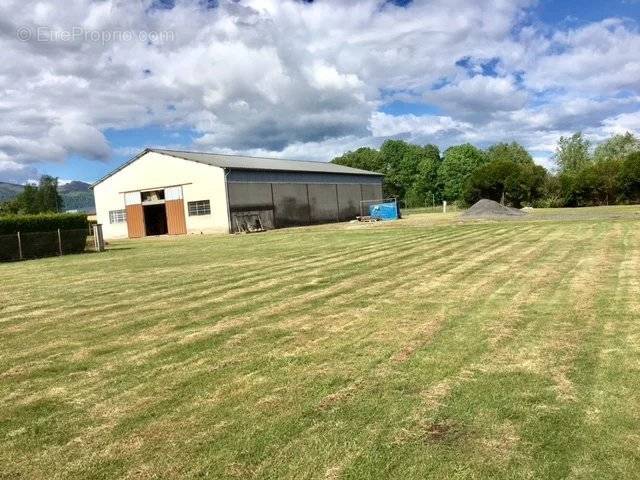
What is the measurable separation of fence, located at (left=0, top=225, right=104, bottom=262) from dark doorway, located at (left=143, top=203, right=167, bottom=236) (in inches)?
666

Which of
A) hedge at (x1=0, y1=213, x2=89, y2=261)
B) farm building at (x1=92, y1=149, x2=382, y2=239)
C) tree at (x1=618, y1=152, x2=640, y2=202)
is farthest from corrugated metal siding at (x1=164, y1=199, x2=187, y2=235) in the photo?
tree at (x1=618, y1=152, x2=640, y2=202)

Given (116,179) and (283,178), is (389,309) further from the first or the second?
(116,179)

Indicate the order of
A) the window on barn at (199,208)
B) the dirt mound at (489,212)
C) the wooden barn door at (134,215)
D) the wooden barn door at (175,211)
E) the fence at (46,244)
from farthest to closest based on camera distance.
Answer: the wooden barn door at (134,215) < the wooden barn door at (175,211) < the window on barn at (199,208) < the dirt mound at (489,212) < the fence at (46,244)

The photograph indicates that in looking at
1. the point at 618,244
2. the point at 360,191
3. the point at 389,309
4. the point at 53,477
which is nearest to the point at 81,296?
the point at 389,309

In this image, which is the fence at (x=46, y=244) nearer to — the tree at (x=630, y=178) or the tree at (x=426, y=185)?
the tree at (x=630, y=178)

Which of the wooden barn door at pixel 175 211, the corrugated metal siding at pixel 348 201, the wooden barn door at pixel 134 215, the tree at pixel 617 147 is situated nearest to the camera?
the wooden barn door at pixel 175 211

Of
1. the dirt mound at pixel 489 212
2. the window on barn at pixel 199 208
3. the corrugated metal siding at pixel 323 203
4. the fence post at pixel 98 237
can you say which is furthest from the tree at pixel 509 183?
the fence post at pixel 98 237

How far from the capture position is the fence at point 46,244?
23.9 meters

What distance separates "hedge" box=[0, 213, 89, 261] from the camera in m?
24.0

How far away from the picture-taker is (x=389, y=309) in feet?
26.9

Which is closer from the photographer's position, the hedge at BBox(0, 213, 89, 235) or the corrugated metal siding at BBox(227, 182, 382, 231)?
the hedge at BBox(0, 213, 89, 235)

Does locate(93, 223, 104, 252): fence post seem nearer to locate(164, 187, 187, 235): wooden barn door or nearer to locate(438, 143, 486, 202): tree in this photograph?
locate(164, 187, 187, 235): wooden barn door

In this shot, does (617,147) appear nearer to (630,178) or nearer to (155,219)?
(630,178)

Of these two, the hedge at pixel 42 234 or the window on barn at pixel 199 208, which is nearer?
the hedge at pixel 42 234
